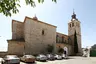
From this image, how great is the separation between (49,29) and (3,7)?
41.3m

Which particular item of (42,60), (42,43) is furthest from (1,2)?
(42,43)

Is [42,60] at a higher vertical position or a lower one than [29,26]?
lower

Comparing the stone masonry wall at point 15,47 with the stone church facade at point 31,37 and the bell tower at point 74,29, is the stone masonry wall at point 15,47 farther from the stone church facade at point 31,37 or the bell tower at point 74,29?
the bell tower at point 74,29

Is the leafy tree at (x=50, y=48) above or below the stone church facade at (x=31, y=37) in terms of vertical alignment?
below

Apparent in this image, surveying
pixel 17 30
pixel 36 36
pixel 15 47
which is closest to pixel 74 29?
pixel 36 36

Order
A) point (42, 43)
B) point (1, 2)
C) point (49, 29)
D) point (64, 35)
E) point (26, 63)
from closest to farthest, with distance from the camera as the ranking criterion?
point (1, 2)
point (26, 63)
point (42, 43)
point (49, 29)
point (64, 35)

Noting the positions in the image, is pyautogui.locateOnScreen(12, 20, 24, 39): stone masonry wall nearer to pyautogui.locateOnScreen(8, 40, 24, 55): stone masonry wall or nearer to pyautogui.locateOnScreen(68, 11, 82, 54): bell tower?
pyautogui.locateOnScreen(8, 40, 24, 55): stone masonry wall

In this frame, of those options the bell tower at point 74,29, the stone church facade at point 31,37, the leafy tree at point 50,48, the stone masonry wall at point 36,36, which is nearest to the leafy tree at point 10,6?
the stone church facade at point 31,37

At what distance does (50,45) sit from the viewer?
141 ft

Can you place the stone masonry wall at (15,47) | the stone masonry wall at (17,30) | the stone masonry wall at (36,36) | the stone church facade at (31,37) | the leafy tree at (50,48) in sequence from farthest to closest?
1. the leafy tree at (50,48)
2. the stone masonry wall at (17,30)
3. the stone masonry wall at (36,36)
4. the stone church facade at (31,37)
5. the stone masonry wall at (15,47)

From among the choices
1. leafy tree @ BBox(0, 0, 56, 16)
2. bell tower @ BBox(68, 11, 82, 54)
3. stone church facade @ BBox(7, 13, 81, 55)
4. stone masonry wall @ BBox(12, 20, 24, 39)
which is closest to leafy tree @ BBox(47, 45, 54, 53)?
stone church facade @ BBox(7, 13, 81, 55)

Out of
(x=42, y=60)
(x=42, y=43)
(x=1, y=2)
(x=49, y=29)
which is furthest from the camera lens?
(x=49, y=29)

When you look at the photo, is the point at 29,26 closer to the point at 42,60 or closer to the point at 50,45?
the point at 50,45

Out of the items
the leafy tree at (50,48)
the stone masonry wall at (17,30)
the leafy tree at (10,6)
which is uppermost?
the stone masonry wall at (17,30)
